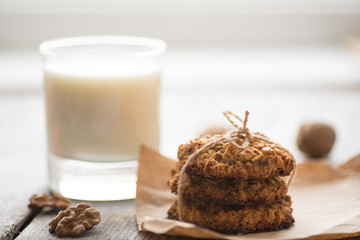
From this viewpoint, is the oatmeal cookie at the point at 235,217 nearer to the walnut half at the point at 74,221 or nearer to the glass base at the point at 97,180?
the walnut half at the point at 74,221

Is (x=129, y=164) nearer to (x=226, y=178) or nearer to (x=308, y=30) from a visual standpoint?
(x=226, y=178)

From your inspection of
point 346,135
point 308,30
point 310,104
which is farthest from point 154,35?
point 346,135

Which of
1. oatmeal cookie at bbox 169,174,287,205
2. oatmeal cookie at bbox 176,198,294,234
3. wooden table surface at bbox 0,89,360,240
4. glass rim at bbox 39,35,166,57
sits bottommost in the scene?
wooden table surface at bbox 0,89,360,240

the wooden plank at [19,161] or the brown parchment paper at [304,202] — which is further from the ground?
the brown parchment paper at [304,202]

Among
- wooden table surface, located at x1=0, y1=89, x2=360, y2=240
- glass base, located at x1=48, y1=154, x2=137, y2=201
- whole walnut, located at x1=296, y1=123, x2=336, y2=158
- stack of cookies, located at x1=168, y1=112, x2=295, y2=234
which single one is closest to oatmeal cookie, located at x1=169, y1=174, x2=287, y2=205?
stack of cookies, located at x1=168, y1=112, x2=295, y2=234

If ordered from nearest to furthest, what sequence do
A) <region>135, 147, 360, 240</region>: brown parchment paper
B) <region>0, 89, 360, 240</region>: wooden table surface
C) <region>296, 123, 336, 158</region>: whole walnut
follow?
1. <region>135, 147, 360, 240</region>: brown parchment paper
2. <region>0, 89, 360, 240</region>: wooden table surface
3. <region>296, 123, 336, 158</region>: whole walnut

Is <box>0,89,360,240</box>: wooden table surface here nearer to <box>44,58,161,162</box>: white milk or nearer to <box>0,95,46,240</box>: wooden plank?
<box>0,95,46,240</box>: wooden plank

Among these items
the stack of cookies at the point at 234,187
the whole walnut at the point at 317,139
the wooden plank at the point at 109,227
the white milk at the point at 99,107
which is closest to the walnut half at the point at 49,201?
the wooden plank at the point at 109,227
